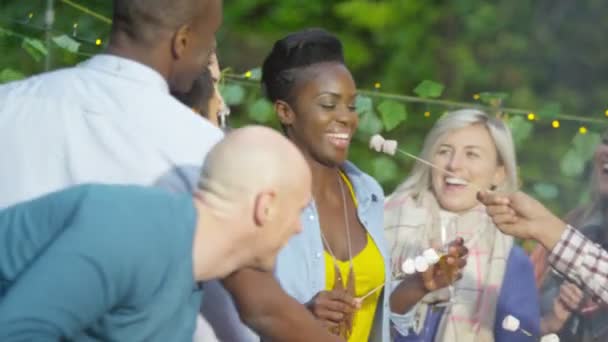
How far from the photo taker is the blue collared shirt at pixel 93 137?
2.59 metres

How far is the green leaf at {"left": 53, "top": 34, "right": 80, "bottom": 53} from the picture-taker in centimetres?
530

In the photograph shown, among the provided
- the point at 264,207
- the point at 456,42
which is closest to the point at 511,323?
the point at 264,207

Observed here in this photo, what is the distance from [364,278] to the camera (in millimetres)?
3760

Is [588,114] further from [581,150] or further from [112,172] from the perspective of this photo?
[112,172]

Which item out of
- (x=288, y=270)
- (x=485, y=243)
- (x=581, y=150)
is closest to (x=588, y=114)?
(x=581, y=150)

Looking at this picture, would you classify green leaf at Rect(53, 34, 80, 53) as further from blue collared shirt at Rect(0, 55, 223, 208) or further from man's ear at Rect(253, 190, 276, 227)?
man's ear at Rect(253, 190, 276, 227)

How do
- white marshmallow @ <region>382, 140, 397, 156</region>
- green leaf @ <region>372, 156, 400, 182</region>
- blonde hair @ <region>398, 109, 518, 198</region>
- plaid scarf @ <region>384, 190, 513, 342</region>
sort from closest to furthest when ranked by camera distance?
white marshmallow @ <region>382, 140, 397, 156</region>, plaid scarf @ <region>384, 190, 513, 342</region>, blonde hair @ <region>398, 109, 518, 198</region>, green leaf @ <region>372, 156, 400, 182</region>

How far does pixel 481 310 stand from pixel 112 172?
245 centimetres

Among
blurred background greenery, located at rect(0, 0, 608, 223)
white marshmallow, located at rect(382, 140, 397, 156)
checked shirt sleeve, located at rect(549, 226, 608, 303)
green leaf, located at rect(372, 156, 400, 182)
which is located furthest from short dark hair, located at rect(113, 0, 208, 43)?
blurred background greenery, located at rect(0, 0, 608, 223)

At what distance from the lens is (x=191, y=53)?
9.17 feet

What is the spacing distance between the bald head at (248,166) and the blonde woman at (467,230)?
7.84ft

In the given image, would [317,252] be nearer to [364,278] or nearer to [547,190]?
[364,278]

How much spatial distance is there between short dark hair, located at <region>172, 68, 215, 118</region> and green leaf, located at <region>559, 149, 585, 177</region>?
1962mm

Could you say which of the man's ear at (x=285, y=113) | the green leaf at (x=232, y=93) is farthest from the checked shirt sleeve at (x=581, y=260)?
the green leaf at (x=232, y=93)
